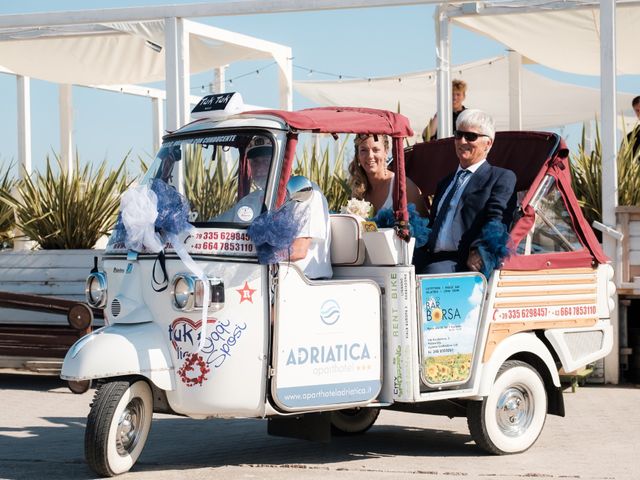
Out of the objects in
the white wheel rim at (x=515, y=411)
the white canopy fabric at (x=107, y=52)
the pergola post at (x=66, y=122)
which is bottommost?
the white wheel rim at (x=515, y=411)

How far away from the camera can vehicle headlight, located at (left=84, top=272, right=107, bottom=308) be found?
703cm

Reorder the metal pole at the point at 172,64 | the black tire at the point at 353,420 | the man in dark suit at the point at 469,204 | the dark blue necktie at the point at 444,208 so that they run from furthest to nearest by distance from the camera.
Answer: the metal pole at the point at 172,64, the black tire at the point at 353,420, the dark blue necktie at the point at 444,208, the man in dark suit at the point at 469,204

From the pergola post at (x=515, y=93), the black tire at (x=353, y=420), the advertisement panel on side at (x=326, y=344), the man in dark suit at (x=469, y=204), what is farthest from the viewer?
the pergola post at (x=515, y=93)

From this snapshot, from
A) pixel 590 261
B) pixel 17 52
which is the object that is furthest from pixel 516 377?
pixel 17 52

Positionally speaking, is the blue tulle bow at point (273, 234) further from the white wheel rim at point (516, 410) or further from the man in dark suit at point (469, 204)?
the white wheel rim at point (516, 410)

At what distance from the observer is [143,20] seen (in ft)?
40.1

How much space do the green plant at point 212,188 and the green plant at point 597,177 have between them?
5.23m

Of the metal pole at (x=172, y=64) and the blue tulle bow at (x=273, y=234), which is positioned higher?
the metal pole at (x=172, y=64)

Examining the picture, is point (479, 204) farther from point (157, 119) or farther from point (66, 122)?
point (157, 119)

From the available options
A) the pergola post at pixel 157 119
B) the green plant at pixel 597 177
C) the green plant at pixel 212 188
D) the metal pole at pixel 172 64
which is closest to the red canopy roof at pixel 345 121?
the green plant at pixel 212 188

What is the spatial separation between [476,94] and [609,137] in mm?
11015

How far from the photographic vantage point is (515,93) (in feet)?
50.4

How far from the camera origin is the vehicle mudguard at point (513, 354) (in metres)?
7.56

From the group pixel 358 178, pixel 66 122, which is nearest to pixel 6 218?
pixel 66 122
